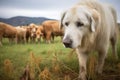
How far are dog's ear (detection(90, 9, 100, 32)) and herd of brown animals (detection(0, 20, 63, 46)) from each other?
0.33m

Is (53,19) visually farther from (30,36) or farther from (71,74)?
(71,74)

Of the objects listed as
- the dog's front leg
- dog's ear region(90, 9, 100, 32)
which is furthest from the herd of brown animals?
dog's ear region(90, 9, 100, 32)

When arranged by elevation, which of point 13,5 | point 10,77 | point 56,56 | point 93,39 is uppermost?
point 13,5

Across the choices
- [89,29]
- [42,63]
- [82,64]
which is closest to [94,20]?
[89,29]

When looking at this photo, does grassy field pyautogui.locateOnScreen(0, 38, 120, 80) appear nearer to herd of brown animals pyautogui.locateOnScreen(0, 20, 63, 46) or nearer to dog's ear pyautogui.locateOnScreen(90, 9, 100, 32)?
herd of brown animals pyautogui.locateOnScreen(0, 20, 63, 46)

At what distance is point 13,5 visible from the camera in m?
2.21

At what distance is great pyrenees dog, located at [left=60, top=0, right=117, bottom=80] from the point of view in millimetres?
1811

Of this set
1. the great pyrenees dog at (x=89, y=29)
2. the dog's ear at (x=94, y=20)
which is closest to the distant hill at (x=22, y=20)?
the great pyrenees dog at (x=89, y=29)

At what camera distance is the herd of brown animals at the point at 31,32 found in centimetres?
215

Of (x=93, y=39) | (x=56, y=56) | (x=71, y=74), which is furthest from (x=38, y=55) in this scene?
(x=93, y=39)

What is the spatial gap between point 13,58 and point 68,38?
→ 0.53m

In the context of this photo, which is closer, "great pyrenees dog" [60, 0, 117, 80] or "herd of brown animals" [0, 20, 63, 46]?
"great pyrenees dog" [60, 0, 117, 80]

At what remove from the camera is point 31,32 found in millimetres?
2207

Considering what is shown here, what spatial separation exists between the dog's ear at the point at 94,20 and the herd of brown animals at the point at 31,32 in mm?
332
